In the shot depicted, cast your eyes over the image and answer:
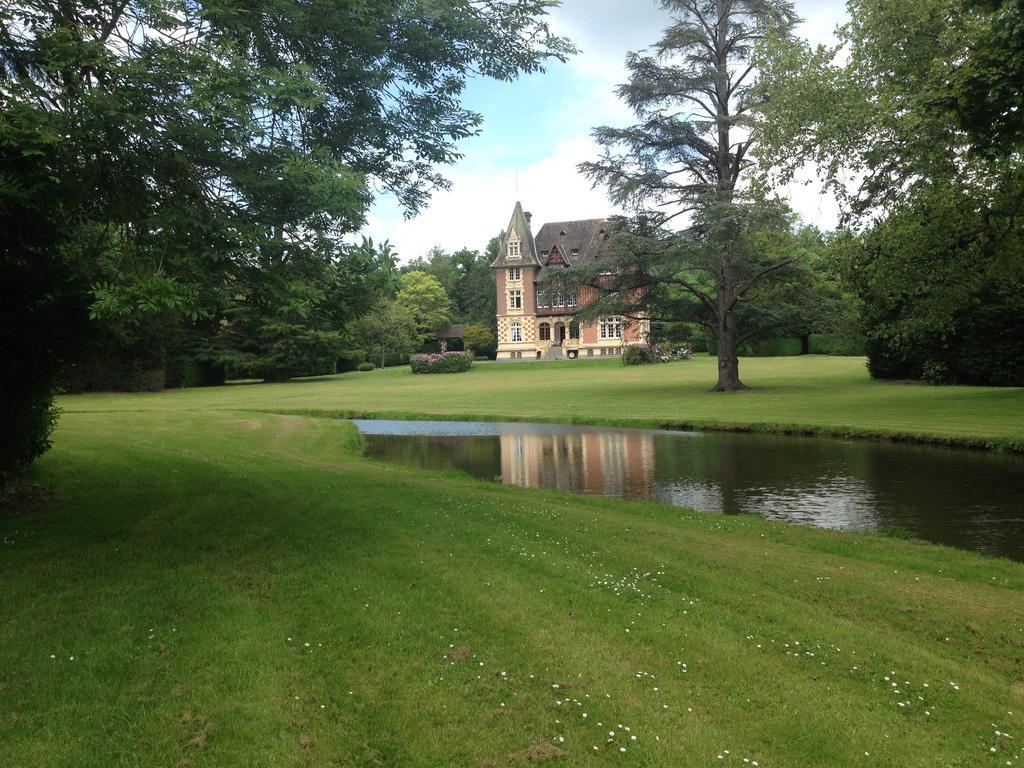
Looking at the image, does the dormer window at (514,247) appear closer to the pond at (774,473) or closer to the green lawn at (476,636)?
the pond at (774,473)

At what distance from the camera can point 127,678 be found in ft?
15.5

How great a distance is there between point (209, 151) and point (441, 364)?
54.1 meters

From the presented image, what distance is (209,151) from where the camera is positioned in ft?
21.1

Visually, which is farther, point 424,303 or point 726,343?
point 424,303

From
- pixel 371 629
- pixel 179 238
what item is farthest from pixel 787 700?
pixel 179 238

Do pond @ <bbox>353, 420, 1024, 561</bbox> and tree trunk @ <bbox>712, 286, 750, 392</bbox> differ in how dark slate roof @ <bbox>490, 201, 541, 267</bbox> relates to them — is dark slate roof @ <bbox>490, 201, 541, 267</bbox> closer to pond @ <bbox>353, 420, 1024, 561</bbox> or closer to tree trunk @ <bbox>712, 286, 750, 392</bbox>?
tree trunk @ <bbox>712, 286, 750, 392</bbox>

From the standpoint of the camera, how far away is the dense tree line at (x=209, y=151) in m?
6.18

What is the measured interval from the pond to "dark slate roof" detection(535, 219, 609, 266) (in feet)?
171

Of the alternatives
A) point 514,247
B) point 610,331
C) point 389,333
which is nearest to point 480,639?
point 389,333

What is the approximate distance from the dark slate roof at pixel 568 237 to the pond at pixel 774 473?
52.2 metres

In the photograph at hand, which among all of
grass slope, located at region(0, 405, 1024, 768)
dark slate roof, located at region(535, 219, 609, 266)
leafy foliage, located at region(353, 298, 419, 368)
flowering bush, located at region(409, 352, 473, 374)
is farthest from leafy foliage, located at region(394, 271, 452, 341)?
grass slope, located at region(0, 405, 1024, 768)

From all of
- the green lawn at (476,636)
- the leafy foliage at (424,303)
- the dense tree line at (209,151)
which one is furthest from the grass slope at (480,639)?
the leafy foliage at (424,303)

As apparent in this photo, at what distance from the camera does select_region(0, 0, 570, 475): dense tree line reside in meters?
6.18

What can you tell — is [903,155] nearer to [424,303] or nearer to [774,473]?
[774,473]
